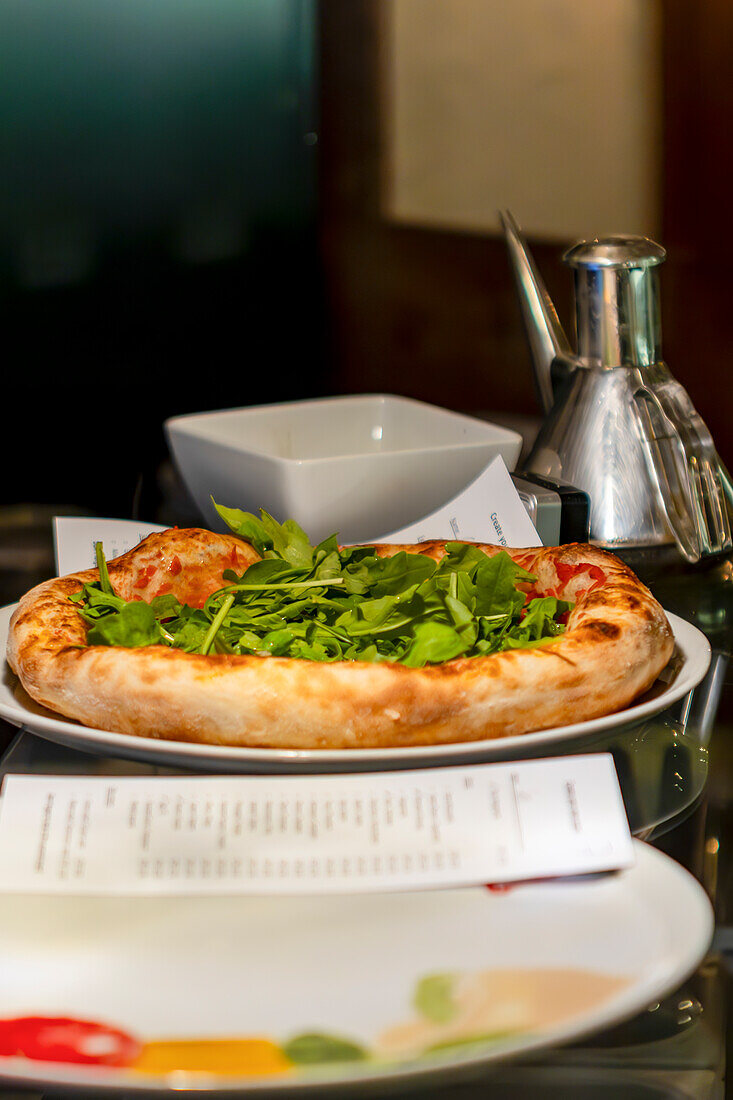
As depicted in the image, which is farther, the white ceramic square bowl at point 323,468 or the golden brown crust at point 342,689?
the white ceramic square bowl at point 323,468

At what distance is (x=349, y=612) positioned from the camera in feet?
1.70

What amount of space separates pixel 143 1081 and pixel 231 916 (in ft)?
0.27

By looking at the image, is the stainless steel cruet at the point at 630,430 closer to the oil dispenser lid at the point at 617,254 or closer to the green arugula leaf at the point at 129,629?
the oil dispenser lid at the point at 617,254

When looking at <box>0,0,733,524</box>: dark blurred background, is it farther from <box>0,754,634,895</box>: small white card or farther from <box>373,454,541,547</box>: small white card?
<box>0,754,634,895</box>: small white card

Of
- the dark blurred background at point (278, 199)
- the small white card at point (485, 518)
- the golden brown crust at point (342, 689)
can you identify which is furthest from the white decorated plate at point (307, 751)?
the dark blurred background at point (278, 199)

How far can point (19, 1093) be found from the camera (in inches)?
11.3

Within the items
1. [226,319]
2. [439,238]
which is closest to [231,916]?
[439,238]

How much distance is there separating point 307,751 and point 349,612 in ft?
0.37

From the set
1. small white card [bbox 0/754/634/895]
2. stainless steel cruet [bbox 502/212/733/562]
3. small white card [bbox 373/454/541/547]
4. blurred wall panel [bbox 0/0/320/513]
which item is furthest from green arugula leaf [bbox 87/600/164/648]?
blurred wall panel [bbox 0/0/320/513]

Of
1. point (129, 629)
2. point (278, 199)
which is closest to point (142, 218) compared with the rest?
point (278, 199)

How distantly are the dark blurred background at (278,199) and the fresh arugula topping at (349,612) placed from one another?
0.59m

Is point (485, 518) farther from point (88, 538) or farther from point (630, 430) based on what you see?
point (88, 538)

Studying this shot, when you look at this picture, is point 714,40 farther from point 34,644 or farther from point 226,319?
point 34,644

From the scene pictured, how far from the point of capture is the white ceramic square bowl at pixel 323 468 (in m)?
0.70
